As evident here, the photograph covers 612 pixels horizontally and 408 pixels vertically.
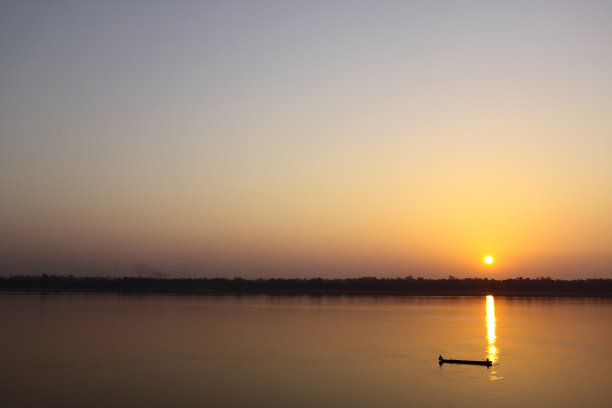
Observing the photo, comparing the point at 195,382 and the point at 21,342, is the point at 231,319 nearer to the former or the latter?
the point at 21,342

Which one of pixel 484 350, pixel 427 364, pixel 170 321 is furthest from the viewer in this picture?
pixel 170 321

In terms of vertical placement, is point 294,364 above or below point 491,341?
below

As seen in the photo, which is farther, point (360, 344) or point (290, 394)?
point (360, 344)

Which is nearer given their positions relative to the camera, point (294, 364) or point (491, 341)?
point (294, 364)

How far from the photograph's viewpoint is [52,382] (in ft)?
82.6

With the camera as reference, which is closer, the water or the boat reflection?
the water

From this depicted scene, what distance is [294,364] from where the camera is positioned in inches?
1182

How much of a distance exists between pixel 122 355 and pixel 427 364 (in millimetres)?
14881

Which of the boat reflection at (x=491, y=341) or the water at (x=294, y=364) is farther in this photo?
the boat reflection at (x=491, y=341)

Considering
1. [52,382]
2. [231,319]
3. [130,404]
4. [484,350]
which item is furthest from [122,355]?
[231,319]

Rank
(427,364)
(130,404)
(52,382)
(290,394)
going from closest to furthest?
(130,404) → (290,394) → (52,382) → (427,364)

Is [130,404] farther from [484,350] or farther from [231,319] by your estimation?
[231,319]

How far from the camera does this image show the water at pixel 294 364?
22.9 m

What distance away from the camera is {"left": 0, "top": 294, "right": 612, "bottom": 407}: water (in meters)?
22.9
